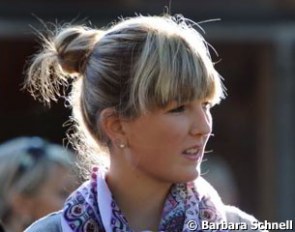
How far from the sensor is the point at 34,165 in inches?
215

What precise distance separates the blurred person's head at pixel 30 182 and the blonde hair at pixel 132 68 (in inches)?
67.8

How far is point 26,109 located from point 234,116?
60.9 inches

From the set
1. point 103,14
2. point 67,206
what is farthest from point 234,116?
point 67,206

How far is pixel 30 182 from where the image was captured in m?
5.48

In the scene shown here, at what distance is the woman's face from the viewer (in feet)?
10.8

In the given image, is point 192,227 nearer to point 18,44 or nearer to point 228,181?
point 228,181

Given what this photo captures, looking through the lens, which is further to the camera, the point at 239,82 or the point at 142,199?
the point at 239,82

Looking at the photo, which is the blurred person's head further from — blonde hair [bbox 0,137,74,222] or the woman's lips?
the woman's lips

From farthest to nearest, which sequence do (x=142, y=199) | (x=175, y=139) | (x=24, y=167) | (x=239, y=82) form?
(x=239, y=82) → (x=24, y=167) → (x=142, y=199) → (x=175, y=139)

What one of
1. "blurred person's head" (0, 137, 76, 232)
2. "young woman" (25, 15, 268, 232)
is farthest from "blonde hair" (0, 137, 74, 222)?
"young woman" (25, 15, 268, 232)

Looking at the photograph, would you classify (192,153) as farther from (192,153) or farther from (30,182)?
(30,182)

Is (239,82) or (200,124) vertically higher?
(200,124)

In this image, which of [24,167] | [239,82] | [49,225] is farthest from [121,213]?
[239,82]

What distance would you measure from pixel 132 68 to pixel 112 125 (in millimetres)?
188
